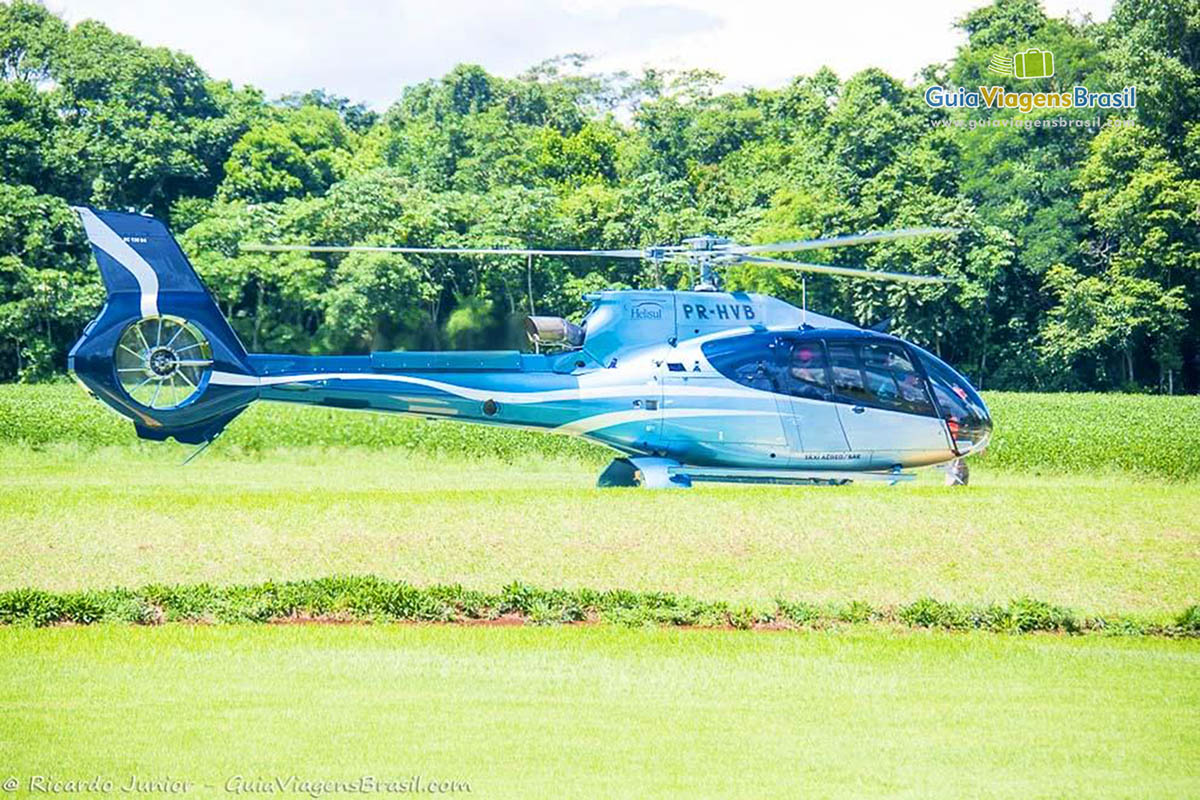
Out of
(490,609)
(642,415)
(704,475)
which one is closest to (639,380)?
(642,415)

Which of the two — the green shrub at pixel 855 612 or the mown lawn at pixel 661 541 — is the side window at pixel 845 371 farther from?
the green shrub at pixel 855 612

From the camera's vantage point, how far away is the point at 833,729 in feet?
38.1

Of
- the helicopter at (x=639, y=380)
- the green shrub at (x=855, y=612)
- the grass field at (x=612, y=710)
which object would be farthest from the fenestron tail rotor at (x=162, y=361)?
the green shrub at (x=855, y=612)

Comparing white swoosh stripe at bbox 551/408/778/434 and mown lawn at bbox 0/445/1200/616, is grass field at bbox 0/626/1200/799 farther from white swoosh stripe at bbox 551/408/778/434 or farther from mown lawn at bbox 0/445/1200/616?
white swoosh stripe at bbox 551/408/778/434

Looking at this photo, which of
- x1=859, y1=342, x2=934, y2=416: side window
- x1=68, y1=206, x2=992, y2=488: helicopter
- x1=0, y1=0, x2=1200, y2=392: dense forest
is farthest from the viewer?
x1=0, y1=0, x2=1200, y2=392: dense forest

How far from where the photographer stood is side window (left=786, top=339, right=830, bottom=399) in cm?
2122

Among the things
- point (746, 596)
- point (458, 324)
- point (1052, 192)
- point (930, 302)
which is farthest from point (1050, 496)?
point (1052, 192)

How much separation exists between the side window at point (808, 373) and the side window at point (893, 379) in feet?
1.97

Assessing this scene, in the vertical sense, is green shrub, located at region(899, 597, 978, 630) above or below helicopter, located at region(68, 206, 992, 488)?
below

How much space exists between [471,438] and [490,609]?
1630 cm

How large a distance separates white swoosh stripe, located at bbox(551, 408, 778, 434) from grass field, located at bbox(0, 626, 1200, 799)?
660cm

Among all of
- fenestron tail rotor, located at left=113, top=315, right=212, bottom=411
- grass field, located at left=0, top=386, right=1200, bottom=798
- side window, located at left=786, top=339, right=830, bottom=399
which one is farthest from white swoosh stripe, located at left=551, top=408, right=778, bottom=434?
fenestron tail rotor, located at left=113, top=315, right=212, bottom=411

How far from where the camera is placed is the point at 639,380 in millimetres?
21297

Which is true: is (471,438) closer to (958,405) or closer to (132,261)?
(132,261)
